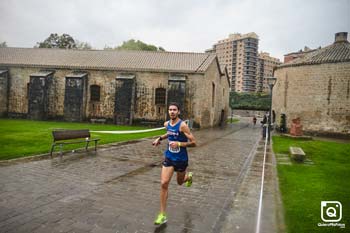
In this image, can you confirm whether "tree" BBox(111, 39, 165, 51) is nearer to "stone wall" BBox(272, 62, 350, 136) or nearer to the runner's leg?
"stone wall" BBox(272, 62, 350, 136)

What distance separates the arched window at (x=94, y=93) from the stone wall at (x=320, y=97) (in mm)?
18090

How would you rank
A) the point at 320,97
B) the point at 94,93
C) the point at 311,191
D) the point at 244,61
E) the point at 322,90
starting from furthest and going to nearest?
the point at 244,61, the point at 94,93, the point at 320,97, the point at 322,90, the point at 311,191

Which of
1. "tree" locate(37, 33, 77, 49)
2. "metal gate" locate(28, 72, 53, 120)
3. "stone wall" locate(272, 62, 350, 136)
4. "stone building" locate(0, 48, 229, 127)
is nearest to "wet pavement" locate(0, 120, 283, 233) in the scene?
"stone building" locate(0, 48, 229, 127)

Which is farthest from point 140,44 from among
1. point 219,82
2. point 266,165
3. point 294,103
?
point 266,165

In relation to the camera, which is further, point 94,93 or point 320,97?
point 94,93

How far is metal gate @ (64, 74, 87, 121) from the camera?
25703mm

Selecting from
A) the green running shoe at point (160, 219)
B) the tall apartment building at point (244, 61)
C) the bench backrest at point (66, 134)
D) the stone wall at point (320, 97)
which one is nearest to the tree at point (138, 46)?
the stone wall at point (320, 97)

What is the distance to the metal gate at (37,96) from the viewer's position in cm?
2575

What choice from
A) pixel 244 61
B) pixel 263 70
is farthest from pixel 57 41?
pixel 263 70

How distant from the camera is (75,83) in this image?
25828mm

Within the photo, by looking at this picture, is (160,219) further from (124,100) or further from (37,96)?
(37,96)

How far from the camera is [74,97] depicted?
25891 millimetres

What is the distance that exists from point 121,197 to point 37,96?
78.8 feet

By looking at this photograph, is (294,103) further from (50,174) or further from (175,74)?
(50,174)
